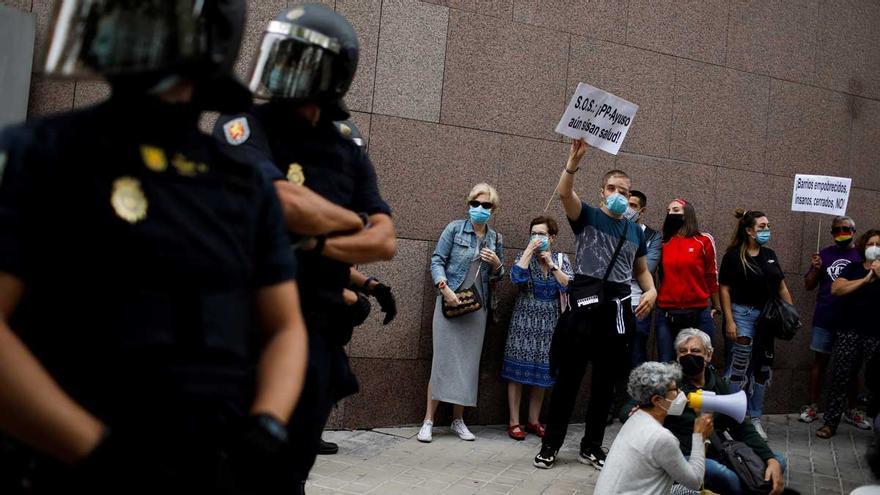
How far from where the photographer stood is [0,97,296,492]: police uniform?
1544 mm

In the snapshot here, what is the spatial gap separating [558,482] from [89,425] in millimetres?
5100

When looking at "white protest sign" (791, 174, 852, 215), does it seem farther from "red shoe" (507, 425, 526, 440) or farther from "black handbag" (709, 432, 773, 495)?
"black handbag" (709, 432, 773, 495)

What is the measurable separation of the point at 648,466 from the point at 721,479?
29.9 inches

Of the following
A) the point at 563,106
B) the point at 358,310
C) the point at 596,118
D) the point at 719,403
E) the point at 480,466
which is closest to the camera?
the point at 358,310

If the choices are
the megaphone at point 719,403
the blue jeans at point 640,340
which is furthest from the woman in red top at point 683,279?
the megaphone at point 719,403

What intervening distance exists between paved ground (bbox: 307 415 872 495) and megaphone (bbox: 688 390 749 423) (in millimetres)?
875

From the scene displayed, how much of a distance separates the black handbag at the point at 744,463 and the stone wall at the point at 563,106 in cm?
294

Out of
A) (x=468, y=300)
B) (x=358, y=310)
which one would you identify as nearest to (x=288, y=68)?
(x=358, y=310)

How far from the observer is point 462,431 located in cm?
748

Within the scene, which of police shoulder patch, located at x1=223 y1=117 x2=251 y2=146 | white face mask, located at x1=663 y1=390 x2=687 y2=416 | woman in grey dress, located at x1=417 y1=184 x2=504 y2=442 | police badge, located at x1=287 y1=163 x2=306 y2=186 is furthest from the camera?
woman in grey dress, located at x1=417 y1=184 x2=504 y2=442

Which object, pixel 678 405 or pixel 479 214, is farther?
pixel 479 214

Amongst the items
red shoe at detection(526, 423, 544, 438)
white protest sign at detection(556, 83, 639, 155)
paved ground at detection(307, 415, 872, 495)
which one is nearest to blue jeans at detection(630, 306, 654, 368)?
paved ground at detection(307, 415, 872, 495)

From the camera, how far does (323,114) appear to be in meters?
2.86

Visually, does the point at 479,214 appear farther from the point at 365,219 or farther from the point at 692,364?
the point at 365,219
